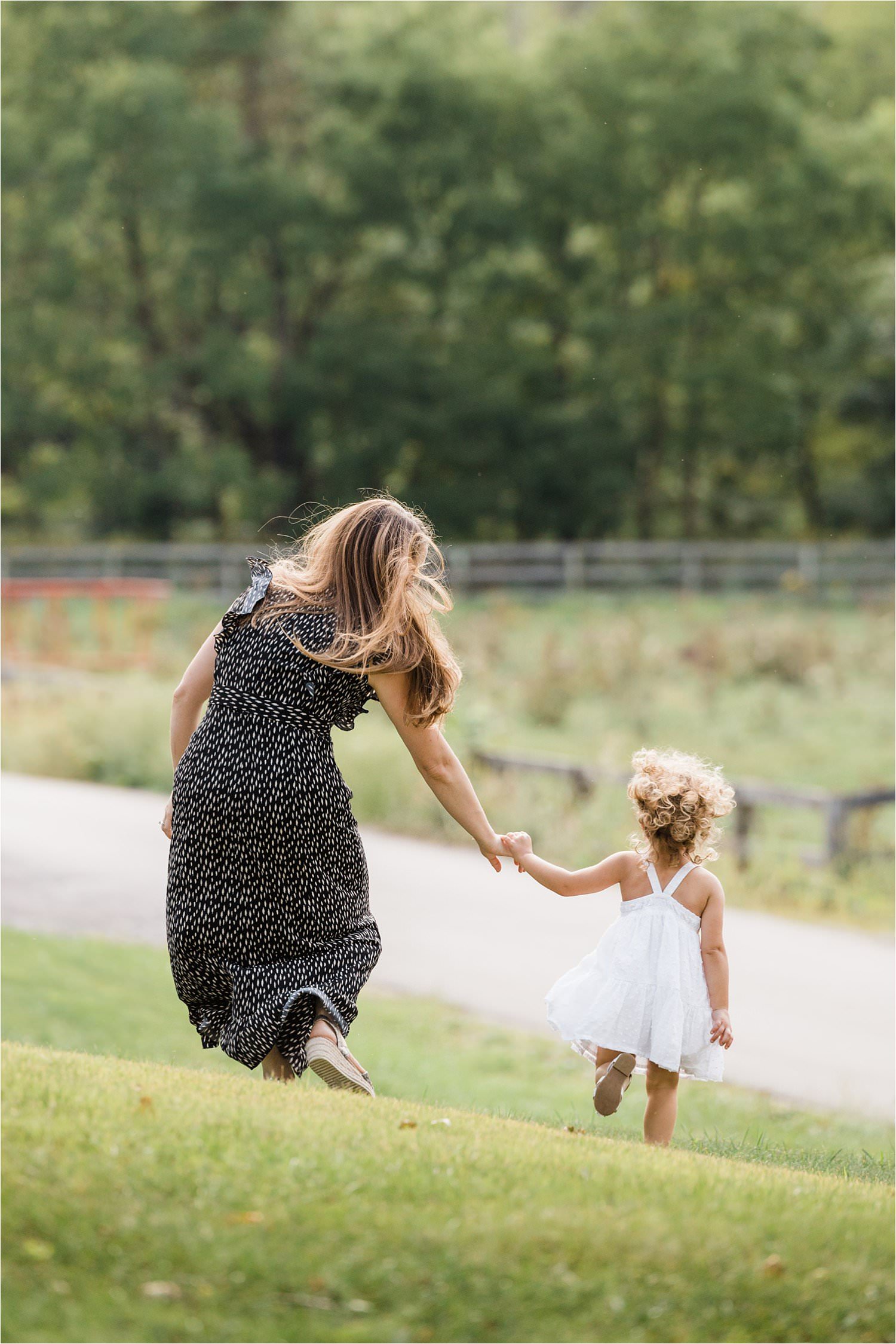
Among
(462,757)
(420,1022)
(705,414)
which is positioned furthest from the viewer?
(705,414)

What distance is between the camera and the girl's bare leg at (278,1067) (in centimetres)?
398

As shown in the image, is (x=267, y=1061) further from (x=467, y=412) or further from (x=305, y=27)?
(x=305, y=27)

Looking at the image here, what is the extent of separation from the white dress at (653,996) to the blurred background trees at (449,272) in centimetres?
3441

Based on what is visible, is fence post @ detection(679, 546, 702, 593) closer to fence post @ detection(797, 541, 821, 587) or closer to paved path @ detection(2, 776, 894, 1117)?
fence post @ detection(797, 541, 821, 587)

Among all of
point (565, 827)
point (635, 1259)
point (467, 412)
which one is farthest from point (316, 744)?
point (467, 412)

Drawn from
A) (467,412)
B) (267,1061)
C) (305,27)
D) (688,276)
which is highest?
(305,27)

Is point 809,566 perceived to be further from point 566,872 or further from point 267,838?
point 267,838

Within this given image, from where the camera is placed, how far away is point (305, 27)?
38406mm

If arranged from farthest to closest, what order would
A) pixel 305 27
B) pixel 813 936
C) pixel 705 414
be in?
pixel 705 414, pixel 305 27, pixel 813 936

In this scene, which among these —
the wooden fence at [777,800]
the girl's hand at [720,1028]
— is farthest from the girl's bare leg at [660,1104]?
the wooden fence at [777,800]

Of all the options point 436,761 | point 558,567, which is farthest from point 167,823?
point 558,567

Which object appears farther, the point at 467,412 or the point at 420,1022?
the point at 467,412

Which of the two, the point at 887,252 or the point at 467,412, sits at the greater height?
the point at 887,252

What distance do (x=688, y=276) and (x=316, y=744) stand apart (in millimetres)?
39408
